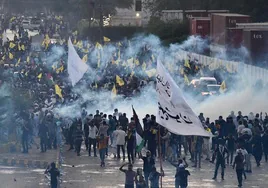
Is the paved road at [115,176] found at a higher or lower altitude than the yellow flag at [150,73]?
lower

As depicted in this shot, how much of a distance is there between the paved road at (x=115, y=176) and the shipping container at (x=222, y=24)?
86.9ft

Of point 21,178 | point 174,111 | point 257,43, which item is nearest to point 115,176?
point 21,178

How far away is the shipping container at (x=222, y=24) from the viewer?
5400cm

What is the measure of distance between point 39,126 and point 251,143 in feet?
19.3

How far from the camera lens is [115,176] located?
2559 cm

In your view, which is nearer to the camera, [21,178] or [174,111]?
[174,111]

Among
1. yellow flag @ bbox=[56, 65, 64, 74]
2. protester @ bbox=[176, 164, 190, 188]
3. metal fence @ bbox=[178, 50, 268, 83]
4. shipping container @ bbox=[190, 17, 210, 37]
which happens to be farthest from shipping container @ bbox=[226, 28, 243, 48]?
protester @ bbox=[176, 164, 190, 188]

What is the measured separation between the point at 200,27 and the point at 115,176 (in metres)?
35.7

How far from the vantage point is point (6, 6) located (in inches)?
5143

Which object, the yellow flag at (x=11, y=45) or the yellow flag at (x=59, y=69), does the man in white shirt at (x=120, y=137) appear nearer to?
the yellow flag at (x=59, y=69)

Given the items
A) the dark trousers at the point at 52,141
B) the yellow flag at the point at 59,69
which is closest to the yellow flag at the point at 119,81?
the yellow flag at the point at 59,69

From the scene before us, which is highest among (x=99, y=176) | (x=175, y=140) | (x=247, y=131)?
(x=247, y=131)

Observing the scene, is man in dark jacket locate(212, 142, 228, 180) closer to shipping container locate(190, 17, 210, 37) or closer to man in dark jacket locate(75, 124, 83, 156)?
man in dark jacket locate(75, 124, 83, 156)

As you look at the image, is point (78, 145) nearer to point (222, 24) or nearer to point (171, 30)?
point (222, 24)
